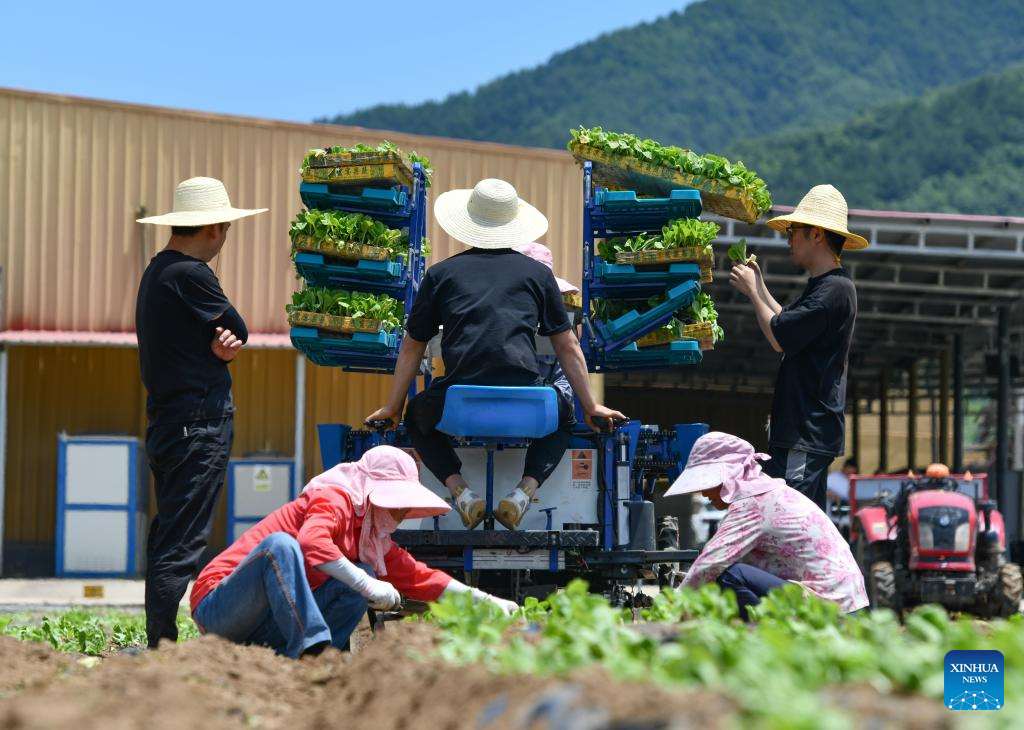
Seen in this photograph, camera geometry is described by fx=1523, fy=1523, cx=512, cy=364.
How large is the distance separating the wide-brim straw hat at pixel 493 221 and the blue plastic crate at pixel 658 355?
121cm

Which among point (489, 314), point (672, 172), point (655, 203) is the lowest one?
point (489, 314)

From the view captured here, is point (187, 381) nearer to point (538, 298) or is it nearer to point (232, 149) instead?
point (538, 298)

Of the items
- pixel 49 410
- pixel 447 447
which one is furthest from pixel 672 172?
pixel 49 410

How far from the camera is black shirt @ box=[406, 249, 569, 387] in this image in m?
7.84

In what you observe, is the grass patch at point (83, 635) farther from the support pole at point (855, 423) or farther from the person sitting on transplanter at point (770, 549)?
the support pole at point (855, 423)

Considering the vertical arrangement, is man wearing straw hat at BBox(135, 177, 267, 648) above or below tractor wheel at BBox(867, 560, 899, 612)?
above

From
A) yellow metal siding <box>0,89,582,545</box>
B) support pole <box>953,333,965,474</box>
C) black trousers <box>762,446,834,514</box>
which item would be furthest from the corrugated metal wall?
support pole <box>953,333,965,474</box>

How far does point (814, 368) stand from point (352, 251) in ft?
9.50

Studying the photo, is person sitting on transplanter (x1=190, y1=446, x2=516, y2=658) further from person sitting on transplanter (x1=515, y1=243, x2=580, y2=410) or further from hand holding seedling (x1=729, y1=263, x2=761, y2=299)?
hand holding seedling (x1=729, y1=263, x2=761, y2=299)

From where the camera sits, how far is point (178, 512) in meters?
7.25

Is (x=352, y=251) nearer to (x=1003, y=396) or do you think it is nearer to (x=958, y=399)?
(x=1003, y=396)

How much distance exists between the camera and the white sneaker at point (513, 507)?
311 inches

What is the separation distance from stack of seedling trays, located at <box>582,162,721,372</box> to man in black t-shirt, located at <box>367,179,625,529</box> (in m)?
1.02

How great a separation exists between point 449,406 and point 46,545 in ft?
48.6
